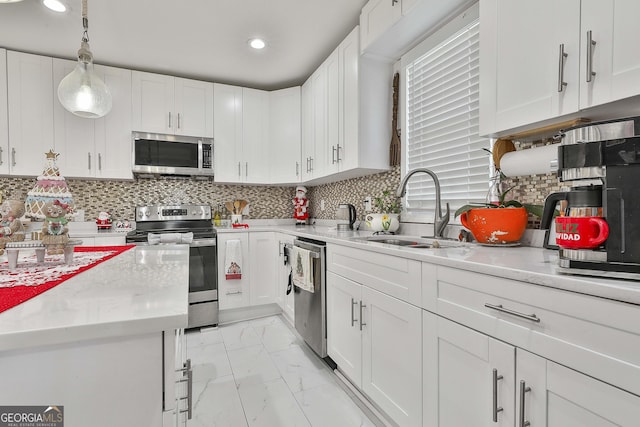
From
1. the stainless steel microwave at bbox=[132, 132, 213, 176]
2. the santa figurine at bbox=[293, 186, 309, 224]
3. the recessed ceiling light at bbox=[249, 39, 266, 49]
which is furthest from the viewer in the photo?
the santa figurine at bbox=[293, 186, 309, 224]

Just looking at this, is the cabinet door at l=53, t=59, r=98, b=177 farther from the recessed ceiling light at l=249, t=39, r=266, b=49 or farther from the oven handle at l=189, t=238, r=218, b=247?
the recessed ceiling light at l=249, t=39, r=266, b=49

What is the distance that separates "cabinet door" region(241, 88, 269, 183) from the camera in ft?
11.6

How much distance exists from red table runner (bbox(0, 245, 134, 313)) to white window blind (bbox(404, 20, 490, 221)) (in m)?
1.89

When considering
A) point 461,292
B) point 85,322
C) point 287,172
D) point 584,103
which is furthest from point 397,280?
point 287,172

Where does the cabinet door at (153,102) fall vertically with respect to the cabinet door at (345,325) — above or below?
above

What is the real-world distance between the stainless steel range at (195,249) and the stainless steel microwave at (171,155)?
0.43 meters

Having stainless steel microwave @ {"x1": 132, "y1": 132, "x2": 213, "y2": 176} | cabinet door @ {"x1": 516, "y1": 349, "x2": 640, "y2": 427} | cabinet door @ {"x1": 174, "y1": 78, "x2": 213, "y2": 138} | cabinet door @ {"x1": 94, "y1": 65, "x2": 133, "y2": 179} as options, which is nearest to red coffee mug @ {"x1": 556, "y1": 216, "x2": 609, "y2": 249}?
cabinet door @ {"x1": 516, "y1": 349, "x2": 640, "y2": 427}

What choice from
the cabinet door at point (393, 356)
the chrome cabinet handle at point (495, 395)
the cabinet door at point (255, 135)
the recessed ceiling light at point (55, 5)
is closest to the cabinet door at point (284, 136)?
the cabinet door at point (255, 135)

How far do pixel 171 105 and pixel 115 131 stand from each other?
0.58 metres

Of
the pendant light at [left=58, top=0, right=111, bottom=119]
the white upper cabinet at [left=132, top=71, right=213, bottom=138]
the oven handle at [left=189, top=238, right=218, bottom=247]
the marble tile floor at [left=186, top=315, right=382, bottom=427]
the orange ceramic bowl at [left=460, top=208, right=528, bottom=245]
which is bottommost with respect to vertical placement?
the marble tile floor at [left=186, top=315, right=382, bottom=427]

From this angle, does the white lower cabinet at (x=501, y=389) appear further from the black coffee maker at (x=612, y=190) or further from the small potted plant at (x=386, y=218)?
the small potted plant at (x=386, y=218)

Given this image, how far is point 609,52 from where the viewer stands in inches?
38.7

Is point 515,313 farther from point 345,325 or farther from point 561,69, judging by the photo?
point 345,325

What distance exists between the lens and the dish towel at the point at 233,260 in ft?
10.1
